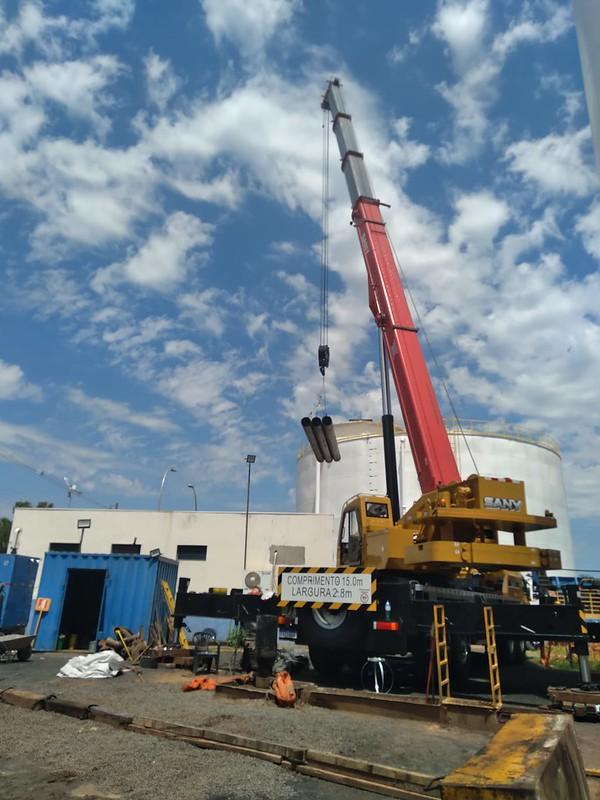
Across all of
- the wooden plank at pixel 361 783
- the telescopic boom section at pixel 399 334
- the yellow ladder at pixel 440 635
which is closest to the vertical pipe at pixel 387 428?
the telescopic boom section at pixel 399 334

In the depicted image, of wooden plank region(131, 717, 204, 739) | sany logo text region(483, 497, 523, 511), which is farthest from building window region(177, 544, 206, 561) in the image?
wooden plank region(131, 717, 204, 739)

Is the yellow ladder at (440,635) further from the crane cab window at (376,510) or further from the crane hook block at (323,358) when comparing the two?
the crane hook block at (323,358)

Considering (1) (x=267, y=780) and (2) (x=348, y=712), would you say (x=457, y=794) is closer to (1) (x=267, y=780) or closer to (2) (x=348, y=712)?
(1) (x=267, y=780)

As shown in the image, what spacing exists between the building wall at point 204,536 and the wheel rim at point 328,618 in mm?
16992

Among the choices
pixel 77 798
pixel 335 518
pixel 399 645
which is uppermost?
pixel 335 518

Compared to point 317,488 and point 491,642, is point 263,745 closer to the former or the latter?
point 491,642

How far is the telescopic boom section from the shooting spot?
477 inches

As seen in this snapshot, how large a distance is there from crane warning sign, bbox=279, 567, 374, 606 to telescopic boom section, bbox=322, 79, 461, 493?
2.74 metres

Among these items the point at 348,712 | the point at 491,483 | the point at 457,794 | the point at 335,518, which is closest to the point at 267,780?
the point at 457,794

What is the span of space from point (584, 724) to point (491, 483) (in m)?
3.85

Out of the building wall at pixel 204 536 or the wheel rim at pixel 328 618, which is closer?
the wheel rim at pixel 328 618

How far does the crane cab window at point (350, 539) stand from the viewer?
1190cm

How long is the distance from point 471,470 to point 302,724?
24.7 metres

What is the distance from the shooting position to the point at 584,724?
299 inches
